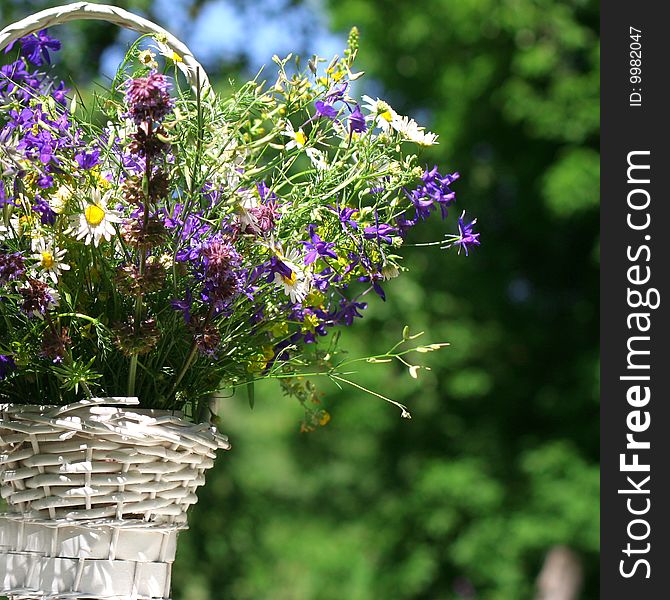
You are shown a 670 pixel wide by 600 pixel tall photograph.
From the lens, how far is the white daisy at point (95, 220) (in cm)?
79

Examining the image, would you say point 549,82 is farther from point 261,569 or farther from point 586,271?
point 261,569

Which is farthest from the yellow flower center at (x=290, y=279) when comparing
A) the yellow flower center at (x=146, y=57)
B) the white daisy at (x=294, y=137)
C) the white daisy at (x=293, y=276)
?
the yellow flower center at (x=146, y=57)

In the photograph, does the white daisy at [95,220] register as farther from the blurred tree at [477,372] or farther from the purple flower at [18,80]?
the blurred tree at [477,372]

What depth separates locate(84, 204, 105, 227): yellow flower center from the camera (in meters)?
0.79

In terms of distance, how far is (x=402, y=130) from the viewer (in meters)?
0.89

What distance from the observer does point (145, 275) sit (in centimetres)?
81

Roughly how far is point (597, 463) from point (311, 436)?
1.75 m

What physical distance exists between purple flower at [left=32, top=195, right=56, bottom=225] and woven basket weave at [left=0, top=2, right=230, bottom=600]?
15 centimetres

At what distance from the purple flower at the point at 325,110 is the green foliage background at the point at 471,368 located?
148 inches

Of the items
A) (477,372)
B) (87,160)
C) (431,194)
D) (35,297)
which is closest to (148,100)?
(87,160)

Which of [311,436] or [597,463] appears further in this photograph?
[311,436]

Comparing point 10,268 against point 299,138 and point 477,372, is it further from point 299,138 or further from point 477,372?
point 477,372

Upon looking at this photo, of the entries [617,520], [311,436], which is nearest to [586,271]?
[311,436]

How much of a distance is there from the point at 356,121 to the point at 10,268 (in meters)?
0.35
